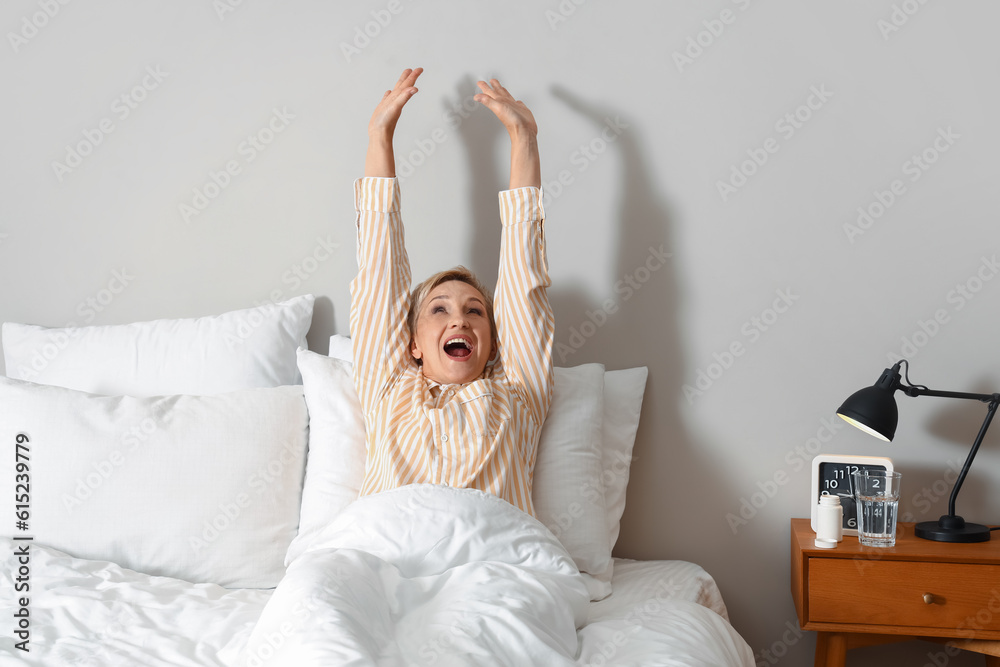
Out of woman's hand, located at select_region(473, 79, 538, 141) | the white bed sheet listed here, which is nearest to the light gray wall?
woman's hand, located at select_region(473, 79, 538, 141)

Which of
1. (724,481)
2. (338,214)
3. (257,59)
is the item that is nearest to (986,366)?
(724,481)

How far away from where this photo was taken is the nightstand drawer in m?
1.54

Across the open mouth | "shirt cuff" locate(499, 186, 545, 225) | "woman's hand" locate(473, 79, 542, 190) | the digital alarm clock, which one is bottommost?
the digital alarm clock

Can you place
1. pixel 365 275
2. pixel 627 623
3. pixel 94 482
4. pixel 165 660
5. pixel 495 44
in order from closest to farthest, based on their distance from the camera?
pixel 165 660, pixel 627 623, pixel 94 482, pixel 365 275, pixel 495 44

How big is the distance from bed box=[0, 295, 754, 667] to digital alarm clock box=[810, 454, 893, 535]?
332 millimetres

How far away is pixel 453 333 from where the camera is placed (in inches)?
70.1

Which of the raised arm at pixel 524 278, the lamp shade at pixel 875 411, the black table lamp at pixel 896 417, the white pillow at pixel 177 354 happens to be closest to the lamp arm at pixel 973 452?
the black table lamp at pixel 896 417

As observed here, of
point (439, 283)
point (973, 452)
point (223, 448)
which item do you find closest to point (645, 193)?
point (439, 283)

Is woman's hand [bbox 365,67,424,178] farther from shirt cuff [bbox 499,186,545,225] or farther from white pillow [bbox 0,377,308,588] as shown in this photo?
white pillow [bbox 0,377,308,588]

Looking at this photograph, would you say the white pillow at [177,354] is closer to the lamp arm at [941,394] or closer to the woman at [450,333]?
the woman at [450,333]

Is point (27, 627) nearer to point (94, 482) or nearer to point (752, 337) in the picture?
point (94, 482)

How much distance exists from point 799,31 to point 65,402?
1.94m

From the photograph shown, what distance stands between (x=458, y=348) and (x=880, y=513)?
0.99m

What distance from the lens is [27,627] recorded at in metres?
1.26
